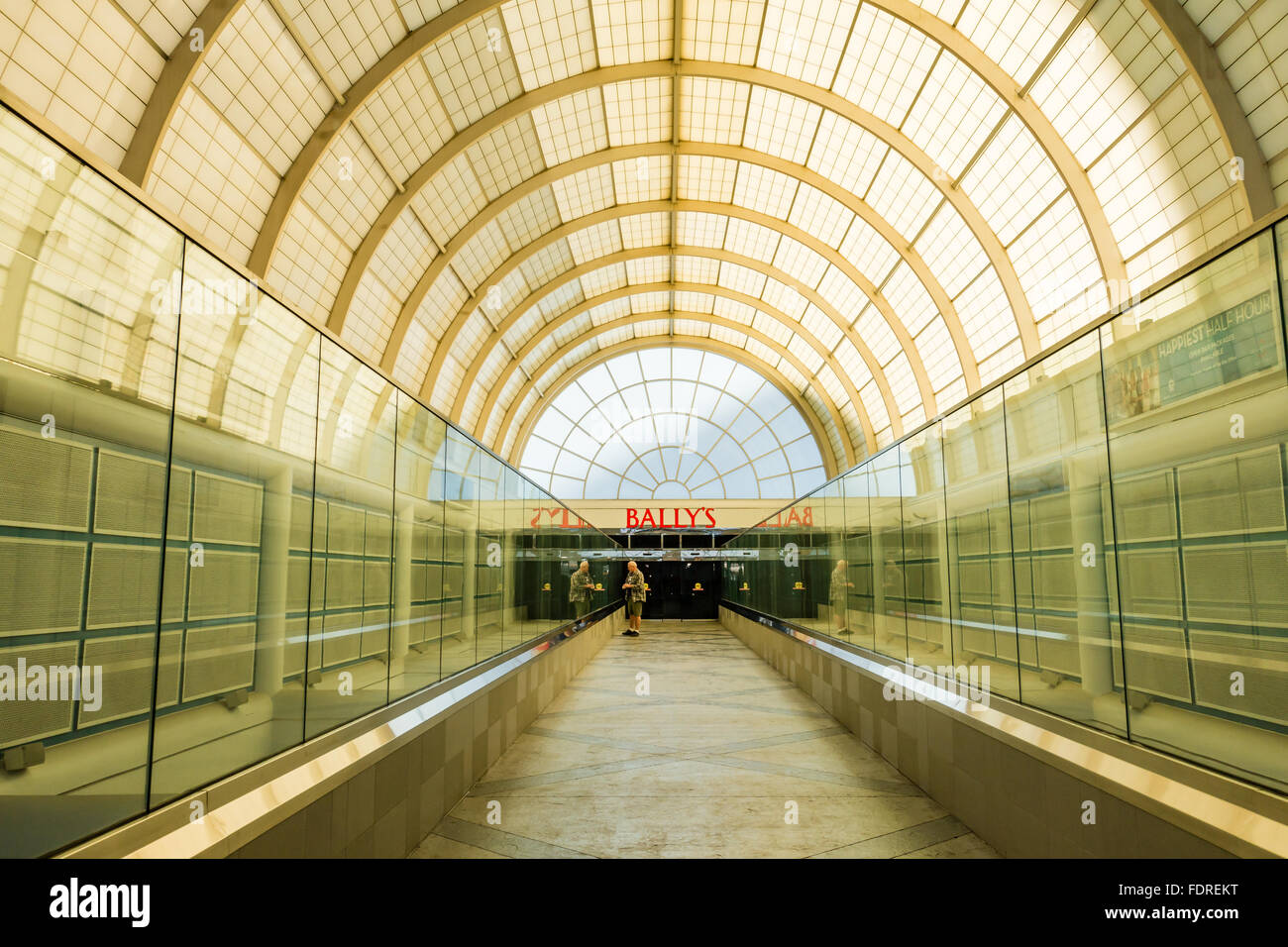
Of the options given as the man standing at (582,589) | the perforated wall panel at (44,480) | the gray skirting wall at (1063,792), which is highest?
the perforated wall panel at (44,480)

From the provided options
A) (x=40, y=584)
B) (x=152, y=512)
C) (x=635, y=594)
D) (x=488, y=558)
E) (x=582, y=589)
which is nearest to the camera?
(x=40, y=584)

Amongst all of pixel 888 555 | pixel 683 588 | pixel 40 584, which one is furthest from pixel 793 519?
pixel 683 588

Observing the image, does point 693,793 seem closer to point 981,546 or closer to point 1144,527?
point 981,546

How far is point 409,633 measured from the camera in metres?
5.86

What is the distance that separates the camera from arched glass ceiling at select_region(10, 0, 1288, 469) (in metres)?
14.7

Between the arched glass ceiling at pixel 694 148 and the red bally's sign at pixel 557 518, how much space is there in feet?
27.9

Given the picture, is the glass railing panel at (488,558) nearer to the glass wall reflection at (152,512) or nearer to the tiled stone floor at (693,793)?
the tiled stone floor at (693,793)

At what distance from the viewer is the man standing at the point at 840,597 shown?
33.8 ft

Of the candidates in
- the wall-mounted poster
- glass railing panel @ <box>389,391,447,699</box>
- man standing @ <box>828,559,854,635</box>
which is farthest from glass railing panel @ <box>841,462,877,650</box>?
the wall-mounted poster

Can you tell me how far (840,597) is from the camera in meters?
10.7

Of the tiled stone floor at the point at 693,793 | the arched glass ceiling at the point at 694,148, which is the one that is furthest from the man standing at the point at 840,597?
the arched glass ceiling at the point at 694,148

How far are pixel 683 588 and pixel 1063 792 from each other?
1532 inches

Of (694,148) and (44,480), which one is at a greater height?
(694,148)
